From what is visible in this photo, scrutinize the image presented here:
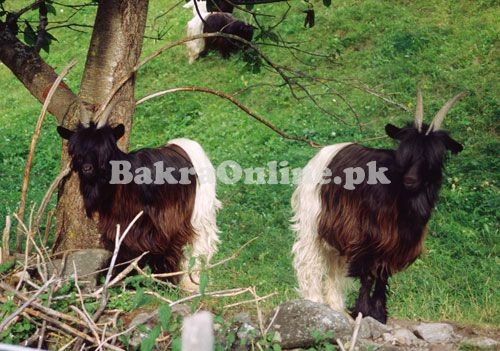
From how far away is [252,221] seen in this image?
32.4ft

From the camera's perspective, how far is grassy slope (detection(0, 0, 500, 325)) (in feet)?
26.7

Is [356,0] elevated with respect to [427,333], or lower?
elevated

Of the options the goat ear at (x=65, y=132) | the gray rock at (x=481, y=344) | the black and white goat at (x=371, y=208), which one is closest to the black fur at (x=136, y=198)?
the goat ear at (x=65, y=132)

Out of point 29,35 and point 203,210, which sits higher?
point 29,35

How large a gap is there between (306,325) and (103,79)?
126 inches

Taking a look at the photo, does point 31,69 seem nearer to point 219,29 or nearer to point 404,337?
point 404,337

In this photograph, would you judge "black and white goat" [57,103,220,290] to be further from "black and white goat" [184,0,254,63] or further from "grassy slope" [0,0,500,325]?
"black and white goat" [184,0,254,63]

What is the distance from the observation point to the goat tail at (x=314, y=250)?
6.65m

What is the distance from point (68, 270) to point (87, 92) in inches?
68.0

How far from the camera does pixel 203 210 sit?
6992 millimetres

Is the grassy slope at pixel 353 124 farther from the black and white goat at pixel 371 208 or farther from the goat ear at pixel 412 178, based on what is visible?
the goat ear at pixel 412 178

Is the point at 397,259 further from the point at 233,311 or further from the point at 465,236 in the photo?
the point at 465,236

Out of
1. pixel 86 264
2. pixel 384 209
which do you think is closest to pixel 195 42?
pixel 86 264

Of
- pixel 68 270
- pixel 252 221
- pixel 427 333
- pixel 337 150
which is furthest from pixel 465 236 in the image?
pixel 68 270
